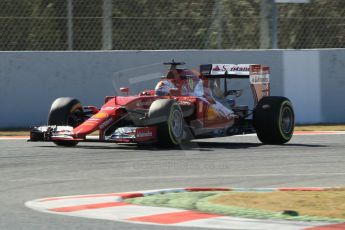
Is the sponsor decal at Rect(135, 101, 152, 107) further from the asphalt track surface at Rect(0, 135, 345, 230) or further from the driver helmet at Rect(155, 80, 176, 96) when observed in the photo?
the asphalt track surface at Rect(0, 135, 345, 230)

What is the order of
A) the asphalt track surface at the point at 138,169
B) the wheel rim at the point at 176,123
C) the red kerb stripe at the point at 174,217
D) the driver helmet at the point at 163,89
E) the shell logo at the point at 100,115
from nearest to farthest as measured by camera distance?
the red kerb stripe at the point at 174,217
the asphalt track surface at the point at 138,169
the wheel rim at the point at 176,123
the shell logo at the point at 100,115
the driver helmet at the point at 163,89

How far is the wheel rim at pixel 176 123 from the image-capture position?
42.8 feet

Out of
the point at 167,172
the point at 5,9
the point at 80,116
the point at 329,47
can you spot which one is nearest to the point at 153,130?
the point at 80,116

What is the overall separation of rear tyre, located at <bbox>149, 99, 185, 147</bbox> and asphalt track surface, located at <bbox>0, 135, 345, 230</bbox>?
6.6 inches

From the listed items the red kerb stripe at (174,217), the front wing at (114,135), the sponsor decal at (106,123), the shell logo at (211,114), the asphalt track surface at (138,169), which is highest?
the shell logo at (211,114)

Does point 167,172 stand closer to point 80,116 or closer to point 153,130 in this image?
point 153,130

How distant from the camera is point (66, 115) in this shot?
13852 mm

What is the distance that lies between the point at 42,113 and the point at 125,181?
7942 mm

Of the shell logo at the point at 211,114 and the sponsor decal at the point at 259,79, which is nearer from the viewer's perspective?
the shell logo at the point at 211,114

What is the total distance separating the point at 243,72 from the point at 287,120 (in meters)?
1.07

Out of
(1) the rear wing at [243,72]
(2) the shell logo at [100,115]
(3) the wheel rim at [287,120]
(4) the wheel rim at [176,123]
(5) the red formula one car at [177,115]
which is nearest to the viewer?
(5) the red formula one car at [177,115]

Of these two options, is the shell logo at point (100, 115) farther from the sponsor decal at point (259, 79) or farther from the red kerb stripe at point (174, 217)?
the red kerb stripe at point (174, 217)

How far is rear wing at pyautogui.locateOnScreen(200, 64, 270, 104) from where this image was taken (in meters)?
14.6

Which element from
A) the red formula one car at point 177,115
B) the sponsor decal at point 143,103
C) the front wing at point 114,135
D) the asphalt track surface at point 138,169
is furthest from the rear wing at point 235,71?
the front wing at point 114,135
